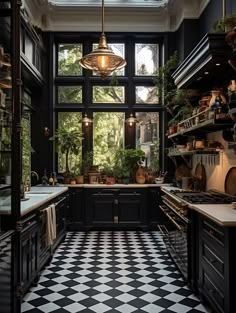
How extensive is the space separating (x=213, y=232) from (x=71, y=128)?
532 cm

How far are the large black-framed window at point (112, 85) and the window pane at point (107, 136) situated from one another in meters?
0.11

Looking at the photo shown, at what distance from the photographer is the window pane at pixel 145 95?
8.05m

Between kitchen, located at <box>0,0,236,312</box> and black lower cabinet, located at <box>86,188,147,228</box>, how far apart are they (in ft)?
0.06

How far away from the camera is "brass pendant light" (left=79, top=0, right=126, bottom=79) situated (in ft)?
14.8

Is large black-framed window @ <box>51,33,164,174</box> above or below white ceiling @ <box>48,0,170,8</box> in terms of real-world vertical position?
below

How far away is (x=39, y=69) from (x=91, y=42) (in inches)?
60.2

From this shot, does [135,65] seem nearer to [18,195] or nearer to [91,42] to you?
[91,42]

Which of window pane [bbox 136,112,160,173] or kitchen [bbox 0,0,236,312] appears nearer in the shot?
kitchen [bbox 0,0,236,312]

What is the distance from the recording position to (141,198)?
722cm

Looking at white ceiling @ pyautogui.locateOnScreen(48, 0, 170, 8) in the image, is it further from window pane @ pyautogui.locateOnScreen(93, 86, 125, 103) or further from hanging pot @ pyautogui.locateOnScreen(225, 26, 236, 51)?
hanging pot @ pyautogui.locateOnScreen(225, 26, 236, 51)

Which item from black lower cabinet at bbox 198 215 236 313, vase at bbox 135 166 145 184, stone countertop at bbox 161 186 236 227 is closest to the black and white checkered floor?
black lower cabinet at bbox 198 215 236 313

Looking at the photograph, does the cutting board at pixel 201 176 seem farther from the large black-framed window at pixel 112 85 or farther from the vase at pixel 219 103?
the large black-framed window at pixel 112 85

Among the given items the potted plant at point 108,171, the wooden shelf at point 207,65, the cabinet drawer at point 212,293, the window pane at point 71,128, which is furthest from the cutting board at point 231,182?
the window pane at point 71,128

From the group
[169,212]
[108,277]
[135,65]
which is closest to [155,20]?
[135,65]
